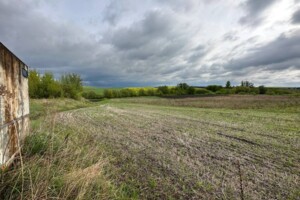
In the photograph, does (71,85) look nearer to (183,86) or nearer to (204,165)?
(204,165)

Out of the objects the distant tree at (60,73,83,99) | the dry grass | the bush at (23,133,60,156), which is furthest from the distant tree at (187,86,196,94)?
the bush at (23,133,60,156)

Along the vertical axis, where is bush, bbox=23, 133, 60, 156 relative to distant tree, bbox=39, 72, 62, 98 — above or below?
below

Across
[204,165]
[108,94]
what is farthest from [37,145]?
[108,94]

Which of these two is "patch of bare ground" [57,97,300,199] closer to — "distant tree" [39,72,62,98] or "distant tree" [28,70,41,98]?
"distant tree" [28,70,41,98]

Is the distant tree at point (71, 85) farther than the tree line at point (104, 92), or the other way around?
the distant tree at point (71, 85)

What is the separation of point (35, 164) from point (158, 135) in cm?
610

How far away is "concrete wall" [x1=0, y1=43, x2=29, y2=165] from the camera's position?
3762 millimetres

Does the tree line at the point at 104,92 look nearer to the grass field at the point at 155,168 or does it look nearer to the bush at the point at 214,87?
the bush at the point at 214,87

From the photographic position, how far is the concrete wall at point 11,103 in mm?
3762

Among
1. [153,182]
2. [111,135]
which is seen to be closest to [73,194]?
[153,182]

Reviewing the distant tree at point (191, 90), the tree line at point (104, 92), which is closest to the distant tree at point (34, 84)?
the tree line at point (104, 92)

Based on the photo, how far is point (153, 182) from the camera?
175 inches

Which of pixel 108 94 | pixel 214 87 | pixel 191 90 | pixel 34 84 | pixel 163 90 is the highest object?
pixel 214 87

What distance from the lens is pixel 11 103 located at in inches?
170
